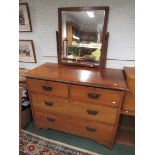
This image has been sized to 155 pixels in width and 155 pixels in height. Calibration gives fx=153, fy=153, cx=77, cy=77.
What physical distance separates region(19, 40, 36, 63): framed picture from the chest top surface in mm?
367

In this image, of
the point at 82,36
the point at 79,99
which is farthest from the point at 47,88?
the point at 82,36

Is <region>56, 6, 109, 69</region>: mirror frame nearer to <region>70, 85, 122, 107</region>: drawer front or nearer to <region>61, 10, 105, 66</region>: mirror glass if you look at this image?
<region>61, 10, 105, 66</region>: mirror glass

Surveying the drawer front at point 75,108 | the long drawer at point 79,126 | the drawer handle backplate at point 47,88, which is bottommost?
the long drawer at point 79,126

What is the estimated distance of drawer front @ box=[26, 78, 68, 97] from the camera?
1519 millimetres

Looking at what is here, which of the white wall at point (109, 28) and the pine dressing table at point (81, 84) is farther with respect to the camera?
the white wall at point (109, 28)

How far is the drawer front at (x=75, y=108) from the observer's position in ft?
4.81

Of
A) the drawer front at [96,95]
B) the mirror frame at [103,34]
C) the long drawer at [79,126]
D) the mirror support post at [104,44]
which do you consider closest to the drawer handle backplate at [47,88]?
the drawer front at [96,95]

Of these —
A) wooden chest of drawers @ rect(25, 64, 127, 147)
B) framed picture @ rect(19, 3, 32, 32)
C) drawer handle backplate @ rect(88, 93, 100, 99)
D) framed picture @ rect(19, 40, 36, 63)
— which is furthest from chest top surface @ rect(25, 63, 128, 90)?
framed picture @ rect(19, 3, 32, 32)

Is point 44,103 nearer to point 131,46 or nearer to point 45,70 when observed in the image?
point 45,70

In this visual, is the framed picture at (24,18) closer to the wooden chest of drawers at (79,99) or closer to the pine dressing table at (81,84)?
the pine dressing table at (81,84)

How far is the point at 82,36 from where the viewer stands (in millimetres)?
1720
